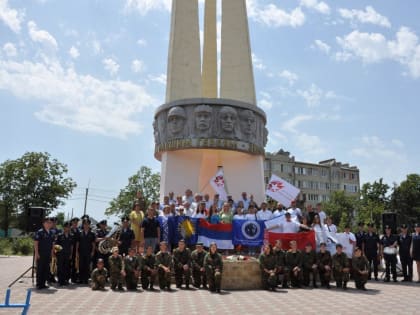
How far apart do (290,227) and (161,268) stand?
4133mm

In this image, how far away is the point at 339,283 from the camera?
11.4 meters

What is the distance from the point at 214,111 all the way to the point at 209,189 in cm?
413

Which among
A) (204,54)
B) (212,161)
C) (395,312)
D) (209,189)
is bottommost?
(395,312)

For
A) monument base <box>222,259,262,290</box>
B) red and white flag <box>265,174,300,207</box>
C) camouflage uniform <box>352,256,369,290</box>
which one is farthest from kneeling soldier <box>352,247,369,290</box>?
red and white flag <box>265,174,300,207</box>

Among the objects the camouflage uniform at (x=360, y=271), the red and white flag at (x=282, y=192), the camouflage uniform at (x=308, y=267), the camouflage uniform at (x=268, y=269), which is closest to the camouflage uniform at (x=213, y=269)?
the camouflage uniform at (x=268, y=269)

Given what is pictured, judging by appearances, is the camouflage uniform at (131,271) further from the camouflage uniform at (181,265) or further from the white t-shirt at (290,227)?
the white t-shirt at (290,227)

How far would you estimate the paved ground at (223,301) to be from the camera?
7.82 metres

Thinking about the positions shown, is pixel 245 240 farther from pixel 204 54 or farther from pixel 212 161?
pixel 204 54

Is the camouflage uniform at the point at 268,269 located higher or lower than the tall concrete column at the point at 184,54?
lower

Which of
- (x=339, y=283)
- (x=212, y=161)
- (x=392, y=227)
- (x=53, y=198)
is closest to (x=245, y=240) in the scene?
(x=339, y=283)

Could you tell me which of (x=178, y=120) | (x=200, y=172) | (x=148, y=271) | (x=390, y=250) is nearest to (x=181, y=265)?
(x=148, y=271)

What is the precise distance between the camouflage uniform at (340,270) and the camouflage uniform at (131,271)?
5.26 meters

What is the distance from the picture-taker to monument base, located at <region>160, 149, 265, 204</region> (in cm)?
1889

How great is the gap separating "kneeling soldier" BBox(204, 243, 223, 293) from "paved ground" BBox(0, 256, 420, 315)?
1.08 ft
